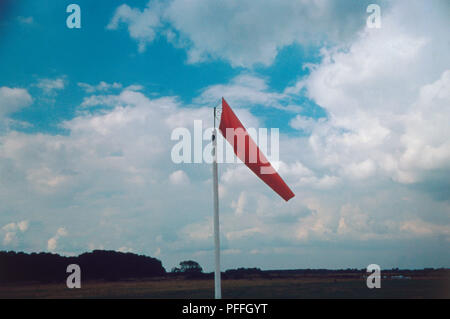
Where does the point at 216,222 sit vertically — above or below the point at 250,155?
below

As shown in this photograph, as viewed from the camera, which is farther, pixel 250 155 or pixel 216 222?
pixel 250 155

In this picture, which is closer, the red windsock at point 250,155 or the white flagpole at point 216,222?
the white flagpole at point 216,222

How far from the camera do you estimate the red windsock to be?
13.5 m

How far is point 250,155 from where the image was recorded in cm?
1362

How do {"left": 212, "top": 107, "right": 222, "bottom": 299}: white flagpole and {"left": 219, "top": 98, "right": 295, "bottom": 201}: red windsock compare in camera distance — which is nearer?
{"left": 212, "top": 107, "right": 222, "bottom": 299}: white flagpole

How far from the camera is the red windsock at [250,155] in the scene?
13477 millimetres
